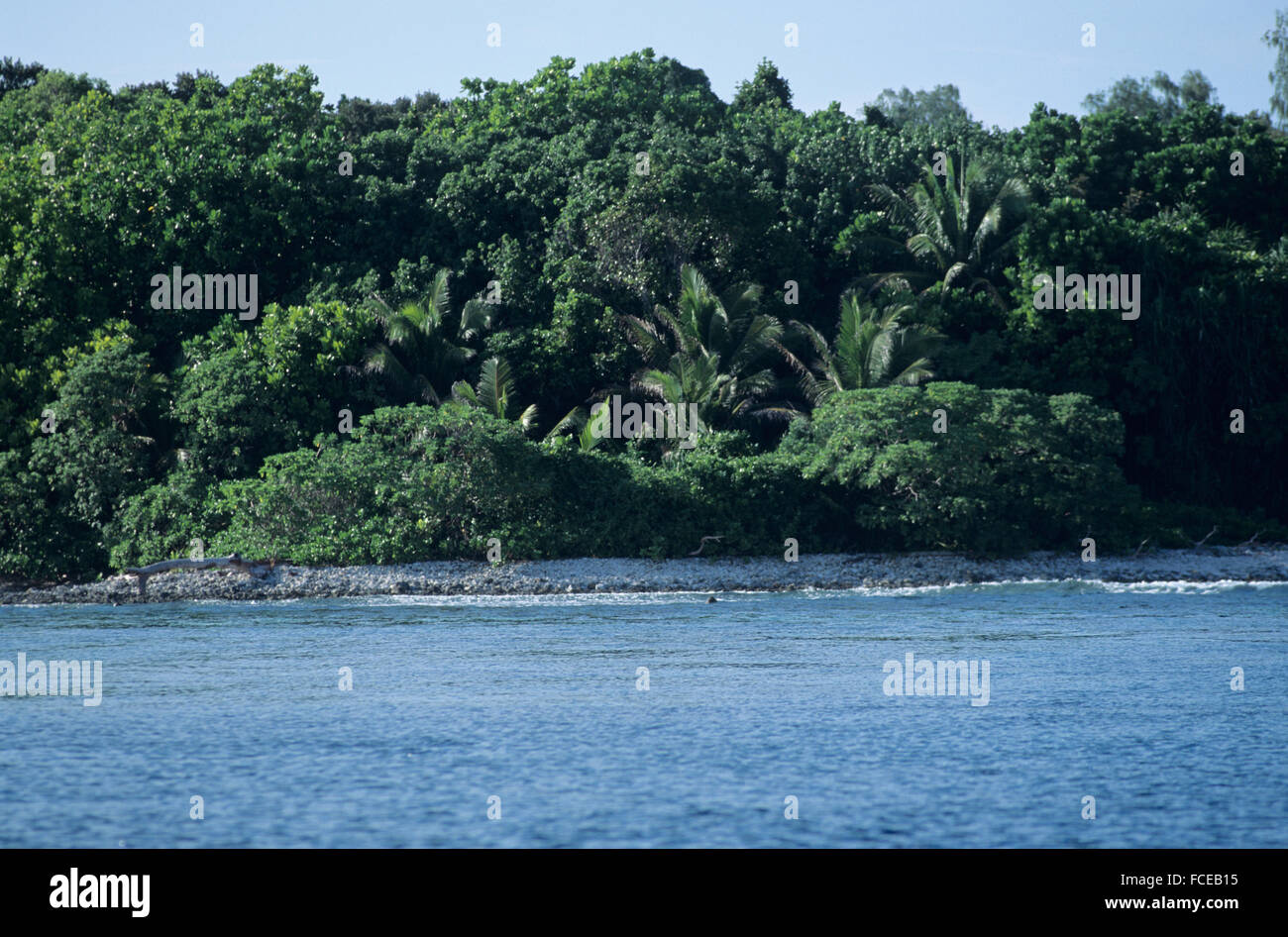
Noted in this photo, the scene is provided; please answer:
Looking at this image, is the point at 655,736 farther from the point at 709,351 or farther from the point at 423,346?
the point at 423,346

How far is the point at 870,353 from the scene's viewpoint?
36219mm

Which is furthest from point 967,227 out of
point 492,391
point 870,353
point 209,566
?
point 209,566

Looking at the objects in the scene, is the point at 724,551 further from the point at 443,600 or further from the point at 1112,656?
the point at 1112,656

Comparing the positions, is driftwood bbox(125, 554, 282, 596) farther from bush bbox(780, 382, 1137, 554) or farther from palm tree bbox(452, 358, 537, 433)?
bush bbox(780, 382, 1137, 554)

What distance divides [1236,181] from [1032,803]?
34726 millimetres

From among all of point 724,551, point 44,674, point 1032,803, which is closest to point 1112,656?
point 1032,803

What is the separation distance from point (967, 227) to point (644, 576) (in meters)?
14.6

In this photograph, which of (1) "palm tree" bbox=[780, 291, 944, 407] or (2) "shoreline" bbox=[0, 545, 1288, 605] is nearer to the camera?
(2) "shoreline" bbox=[0, 545, 1288, 605]

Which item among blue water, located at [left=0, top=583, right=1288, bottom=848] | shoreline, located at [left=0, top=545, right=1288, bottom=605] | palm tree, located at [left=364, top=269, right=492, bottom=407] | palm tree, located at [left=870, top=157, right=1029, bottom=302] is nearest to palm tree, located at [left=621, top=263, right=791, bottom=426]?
shoreline, located at [left=0, top=545, right=1288, bottom=605]

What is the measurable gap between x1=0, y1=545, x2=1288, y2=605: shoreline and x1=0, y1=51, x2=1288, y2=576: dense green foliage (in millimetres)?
616

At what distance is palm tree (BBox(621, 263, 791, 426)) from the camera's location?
3544cm

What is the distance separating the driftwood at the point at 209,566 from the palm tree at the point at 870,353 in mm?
14361

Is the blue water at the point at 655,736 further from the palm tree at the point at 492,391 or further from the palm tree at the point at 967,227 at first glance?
the palm tree at the point at 967,227

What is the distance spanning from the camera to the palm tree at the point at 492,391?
1401 inches
